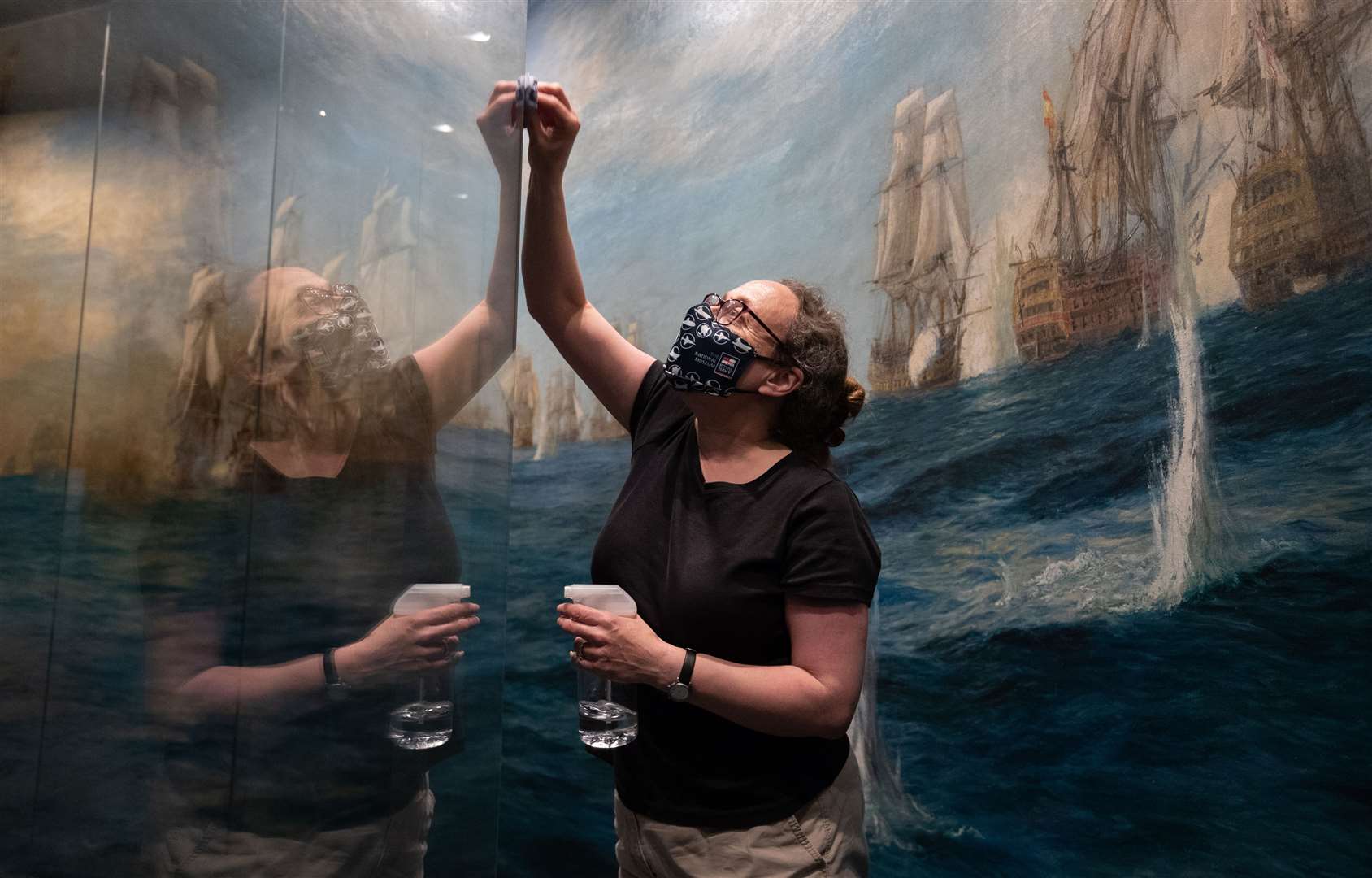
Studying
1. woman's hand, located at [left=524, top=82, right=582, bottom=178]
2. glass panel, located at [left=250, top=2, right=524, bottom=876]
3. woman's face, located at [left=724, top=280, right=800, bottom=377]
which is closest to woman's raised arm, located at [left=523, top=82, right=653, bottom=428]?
woman's hand, located at [left=524, top=82, right=582, bottom=178]

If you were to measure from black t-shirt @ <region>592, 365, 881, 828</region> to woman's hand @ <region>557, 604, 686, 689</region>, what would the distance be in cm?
9

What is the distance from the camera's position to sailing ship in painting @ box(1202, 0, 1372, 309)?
1896mm

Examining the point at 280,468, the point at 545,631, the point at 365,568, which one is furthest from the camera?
the point at 545,631

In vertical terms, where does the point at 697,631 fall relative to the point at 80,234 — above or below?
below

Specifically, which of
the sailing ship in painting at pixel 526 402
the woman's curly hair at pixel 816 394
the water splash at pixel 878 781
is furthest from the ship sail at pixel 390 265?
the sailing ship in painting at pixel 526 402

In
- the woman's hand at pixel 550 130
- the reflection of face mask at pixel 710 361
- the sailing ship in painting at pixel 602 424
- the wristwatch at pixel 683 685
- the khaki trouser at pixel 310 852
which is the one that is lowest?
the khaki trouser at pixel 310 852

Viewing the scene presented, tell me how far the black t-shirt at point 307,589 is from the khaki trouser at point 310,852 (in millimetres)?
12

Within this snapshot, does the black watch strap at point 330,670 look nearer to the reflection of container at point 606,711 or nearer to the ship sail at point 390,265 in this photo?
the ship sail at point 390,265

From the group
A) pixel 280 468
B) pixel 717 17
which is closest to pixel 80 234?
pixel 280 468

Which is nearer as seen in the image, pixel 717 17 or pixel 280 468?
pixel 280 468

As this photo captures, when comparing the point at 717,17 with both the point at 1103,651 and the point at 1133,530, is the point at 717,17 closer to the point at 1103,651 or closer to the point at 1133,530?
the point at 1133,530

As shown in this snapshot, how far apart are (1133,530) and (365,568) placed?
6.52 feet

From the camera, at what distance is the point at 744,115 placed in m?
3.30

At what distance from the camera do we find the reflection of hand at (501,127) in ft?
A: 3.77
